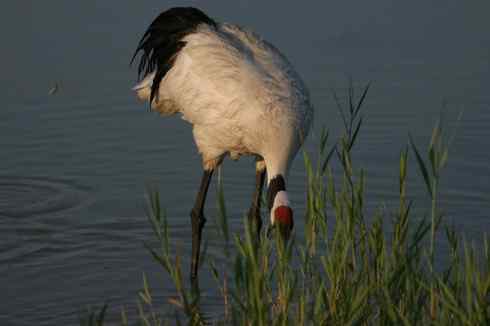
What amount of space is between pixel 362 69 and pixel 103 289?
4535mm

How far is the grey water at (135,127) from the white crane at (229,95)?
2.40ft

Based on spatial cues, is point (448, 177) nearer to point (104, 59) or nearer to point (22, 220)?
point (22, 220)

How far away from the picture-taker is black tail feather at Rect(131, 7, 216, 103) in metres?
7.28

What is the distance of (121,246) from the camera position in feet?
24.5

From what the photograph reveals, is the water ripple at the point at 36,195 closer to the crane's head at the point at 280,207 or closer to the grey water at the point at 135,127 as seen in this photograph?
the grey water at the point at 135,127

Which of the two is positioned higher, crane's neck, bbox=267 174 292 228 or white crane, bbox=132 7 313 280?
white crane, bbox=132 7 313 280

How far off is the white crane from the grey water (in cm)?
73

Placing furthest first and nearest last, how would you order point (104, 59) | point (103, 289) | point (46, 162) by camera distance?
point (104, 59) → point (46, 162) → point (103, 289)

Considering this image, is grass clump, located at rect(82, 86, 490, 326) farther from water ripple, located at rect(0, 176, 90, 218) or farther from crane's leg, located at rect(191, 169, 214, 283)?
water ripple, located at rect(0, 176, 90, 218)

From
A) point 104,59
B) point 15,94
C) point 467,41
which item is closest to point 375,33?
point 467,41

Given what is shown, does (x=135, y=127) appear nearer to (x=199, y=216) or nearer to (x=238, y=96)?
(x=199, y=216)

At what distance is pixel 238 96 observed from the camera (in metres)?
6.60

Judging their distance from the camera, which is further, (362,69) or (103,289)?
(362,69)

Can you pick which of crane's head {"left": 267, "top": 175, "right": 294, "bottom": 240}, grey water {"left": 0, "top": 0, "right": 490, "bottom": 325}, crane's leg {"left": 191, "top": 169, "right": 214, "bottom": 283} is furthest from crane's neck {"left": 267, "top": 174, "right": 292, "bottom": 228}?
crane's leg {"left": 191, "top": 169, "right": 214, "bottom": 283}
